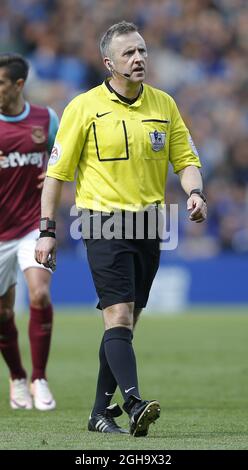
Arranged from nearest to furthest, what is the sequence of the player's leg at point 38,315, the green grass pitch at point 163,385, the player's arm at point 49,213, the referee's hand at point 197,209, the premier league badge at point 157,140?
the green grass pitch at point 163,385 → the referee's hand at point 197,209 → the player's arm at point 49,213 → the premier league badge at point 157,140 → the player's leg at point 38,315

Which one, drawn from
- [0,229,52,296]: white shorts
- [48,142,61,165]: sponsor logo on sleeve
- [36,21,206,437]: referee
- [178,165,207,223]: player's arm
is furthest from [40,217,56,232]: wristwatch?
[0,229,52,296]: white shorts

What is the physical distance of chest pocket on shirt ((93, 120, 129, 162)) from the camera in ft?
21.2

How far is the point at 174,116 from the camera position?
6.81 metres

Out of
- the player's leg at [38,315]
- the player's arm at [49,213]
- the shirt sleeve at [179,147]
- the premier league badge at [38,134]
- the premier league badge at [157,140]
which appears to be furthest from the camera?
the premier league badge at [38,134]

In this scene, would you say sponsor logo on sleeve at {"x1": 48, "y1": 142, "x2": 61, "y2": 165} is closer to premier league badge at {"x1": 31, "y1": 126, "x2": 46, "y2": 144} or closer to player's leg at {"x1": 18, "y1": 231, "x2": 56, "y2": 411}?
player's leg at {"x1": 18, "y1": 231, "x2": 56, "y2": 411}

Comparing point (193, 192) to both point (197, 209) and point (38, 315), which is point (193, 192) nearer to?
point (197, 209)

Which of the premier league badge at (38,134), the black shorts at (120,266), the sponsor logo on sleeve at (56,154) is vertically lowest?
the black shorts at (120,266)

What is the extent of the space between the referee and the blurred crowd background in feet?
45.3

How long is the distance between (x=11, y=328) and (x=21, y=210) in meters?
0.95

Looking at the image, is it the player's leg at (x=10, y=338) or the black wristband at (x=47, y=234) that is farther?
the player's leg at (x=10, y=338)

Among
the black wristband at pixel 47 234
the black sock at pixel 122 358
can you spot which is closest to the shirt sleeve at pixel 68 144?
the black wristband at pixel 47 234

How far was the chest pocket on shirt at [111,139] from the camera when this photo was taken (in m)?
6.47

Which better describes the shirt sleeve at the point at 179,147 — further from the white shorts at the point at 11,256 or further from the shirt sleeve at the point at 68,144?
the white shorts at the point at 11,256

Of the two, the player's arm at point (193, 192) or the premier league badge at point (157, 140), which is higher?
the premier league badge at point (157, 140)
